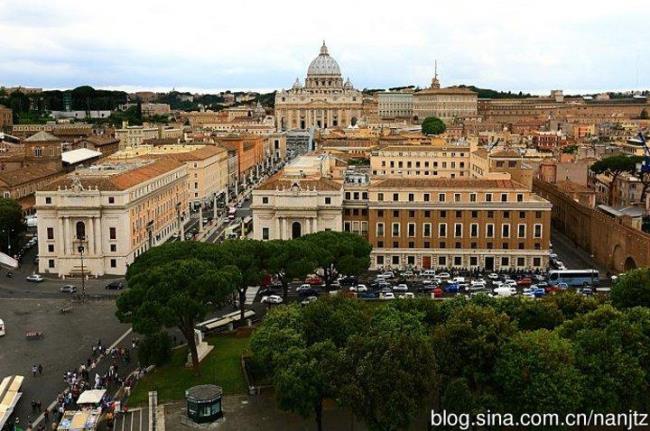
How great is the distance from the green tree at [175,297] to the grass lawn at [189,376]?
0.86 m

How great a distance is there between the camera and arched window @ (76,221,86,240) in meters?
58.2

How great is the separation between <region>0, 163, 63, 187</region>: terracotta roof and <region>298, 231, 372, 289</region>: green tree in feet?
136

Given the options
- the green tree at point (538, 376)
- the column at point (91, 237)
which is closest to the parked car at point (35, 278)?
the column at point (91, 237)

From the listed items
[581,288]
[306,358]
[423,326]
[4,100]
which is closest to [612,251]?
[581,288]

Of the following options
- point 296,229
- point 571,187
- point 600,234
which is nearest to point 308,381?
point 296,229

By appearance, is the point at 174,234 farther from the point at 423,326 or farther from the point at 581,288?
the point at 423,326

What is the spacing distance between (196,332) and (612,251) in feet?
107

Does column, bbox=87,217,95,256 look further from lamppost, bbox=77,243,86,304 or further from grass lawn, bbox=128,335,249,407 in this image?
grass lawn, bbox=128,335,249,407

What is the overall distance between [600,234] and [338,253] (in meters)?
23.2

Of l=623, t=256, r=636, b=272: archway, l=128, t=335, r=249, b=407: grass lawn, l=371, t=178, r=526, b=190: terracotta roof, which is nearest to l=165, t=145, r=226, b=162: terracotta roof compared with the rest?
l=371, t=178, r=526, b=190: terracotta roof

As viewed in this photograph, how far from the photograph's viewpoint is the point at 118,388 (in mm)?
34938

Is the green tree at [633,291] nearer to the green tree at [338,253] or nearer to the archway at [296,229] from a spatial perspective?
the green tree at [338,253]

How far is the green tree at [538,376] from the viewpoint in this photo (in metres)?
25.9

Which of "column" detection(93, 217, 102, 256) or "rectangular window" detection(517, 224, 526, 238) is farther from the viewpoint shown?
"column" detection(93, 217, 102, 256)
